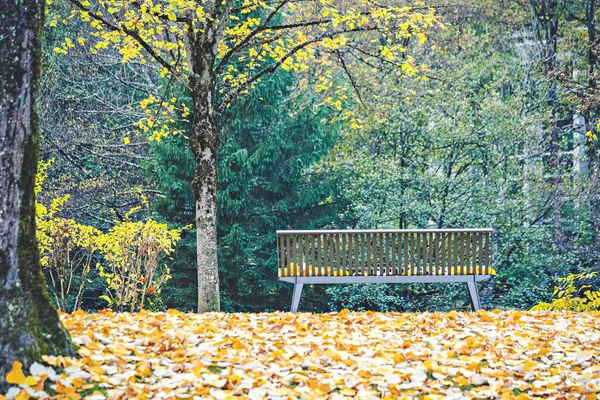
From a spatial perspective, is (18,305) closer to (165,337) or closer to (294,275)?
(165,337)

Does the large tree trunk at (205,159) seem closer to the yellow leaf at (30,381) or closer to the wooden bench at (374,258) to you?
the wooden bench at (374,258)

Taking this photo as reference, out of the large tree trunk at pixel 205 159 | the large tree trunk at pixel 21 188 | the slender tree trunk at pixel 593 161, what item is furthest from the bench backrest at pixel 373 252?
the slender tree trunk at pixel 593 161

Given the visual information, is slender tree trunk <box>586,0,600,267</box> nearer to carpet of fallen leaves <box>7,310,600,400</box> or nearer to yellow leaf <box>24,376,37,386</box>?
carpet of fallen leaves <box>7,310,600,400</box>

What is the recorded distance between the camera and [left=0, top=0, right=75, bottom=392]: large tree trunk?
4383 mm

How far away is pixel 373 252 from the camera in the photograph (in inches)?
363

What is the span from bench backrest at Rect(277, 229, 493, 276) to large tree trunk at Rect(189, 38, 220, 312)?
106 centimetres

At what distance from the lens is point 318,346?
540 centimetres

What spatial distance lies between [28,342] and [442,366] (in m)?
2.74

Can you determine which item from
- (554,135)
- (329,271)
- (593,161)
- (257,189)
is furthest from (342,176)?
(593,161)

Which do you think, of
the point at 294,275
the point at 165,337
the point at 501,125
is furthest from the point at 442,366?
the point at 501,125

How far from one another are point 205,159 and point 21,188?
3865mm

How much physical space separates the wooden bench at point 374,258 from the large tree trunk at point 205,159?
1.06 metres

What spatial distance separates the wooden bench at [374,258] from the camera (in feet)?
29.8

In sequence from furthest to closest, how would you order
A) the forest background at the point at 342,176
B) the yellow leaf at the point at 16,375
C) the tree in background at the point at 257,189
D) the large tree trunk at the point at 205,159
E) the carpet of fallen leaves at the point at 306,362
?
the forest background at the point at 342,176 → the tree in background at the point at 257,189 → the large tree trunk at the point at 205,159 → the carpet of fallen leaves at the point at 306,362 → the yellow leaf at the point at 16,375
